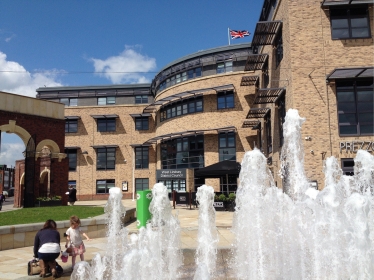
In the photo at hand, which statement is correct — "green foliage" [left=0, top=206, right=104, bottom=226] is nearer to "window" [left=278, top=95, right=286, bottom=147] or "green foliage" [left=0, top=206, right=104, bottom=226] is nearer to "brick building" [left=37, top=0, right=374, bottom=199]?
"brick building" [left=37, top=0, right=374, bottom=199]

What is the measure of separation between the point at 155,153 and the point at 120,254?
28140mm

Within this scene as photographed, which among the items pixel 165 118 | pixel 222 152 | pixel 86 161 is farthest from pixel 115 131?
pixel 222 152

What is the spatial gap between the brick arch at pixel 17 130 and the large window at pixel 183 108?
13.3 m

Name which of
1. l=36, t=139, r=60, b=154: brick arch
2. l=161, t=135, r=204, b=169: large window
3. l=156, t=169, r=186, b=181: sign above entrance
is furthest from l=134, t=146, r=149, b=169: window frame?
l=36, t=139, r=60, b=154: brick arch

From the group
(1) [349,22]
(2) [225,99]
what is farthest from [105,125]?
(1) [349,22]

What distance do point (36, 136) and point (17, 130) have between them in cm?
119

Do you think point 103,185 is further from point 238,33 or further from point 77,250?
point 77,250

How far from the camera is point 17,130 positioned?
2170 cm

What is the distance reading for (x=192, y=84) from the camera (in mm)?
30797

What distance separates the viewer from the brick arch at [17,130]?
2116cm

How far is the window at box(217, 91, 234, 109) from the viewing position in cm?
2848

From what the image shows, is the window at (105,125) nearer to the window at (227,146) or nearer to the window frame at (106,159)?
the window frame at (106,159)

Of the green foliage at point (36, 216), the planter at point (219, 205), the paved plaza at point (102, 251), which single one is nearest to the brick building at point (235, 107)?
the planter at point (219, 205)

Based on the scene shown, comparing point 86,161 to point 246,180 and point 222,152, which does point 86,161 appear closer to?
point 222,152
